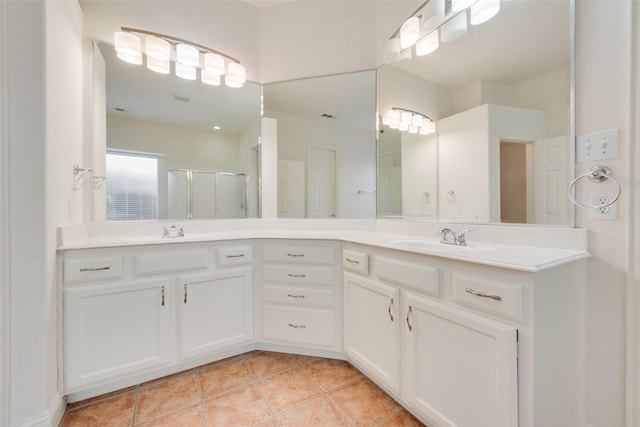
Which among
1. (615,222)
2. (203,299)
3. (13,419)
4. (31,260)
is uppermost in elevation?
(615,222)

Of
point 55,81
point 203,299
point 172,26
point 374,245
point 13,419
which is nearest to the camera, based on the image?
point 13,419

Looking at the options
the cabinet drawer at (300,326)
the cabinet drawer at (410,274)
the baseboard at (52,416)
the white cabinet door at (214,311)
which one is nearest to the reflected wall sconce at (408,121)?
the cabinet drawer at (410,274)

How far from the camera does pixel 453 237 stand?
1563 mm

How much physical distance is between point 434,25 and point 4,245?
2558mm

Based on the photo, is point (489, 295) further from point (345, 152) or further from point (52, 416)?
point (52, 416)

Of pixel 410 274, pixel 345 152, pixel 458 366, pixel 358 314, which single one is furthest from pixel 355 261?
pixel 345 152

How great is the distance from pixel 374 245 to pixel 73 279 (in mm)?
1557

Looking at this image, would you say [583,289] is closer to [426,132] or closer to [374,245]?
[374,245]

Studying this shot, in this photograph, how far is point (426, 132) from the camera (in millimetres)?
1881

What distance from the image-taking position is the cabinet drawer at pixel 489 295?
0.91 m

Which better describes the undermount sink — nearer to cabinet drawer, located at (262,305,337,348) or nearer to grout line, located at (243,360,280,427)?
cabinet drawer, located at (262,305,337,348)

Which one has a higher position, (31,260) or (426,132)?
(426,132)

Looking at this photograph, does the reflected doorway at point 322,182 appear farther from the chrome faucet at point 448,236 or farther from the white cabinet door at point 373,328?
the chrome faucet at point 448,236

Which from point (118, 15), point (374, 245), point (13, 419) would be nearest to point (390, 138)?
point (374, 245)
